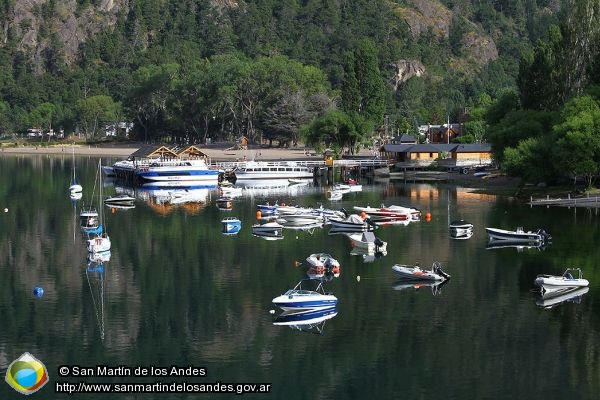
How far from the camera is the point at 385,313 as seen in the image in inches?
2532

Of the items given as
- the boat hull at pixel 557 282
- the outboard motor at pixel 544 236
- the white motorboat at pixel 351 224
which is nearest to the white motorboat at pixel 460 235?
the outboard motor at pixel 544 236

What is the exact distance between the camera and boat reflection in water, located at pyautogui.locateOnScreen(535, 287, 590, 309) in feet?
221

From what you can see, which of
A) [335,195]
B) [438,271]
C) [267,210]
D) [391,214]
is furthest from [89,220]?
[438,271]

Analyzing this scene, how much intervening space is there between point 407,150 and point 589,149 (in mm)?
62944

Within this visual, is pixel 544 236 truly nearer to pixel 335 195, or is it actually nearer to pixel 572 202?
pixel 572 202

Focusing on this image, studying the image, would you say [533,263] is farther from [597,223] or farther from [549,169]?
[549,169]

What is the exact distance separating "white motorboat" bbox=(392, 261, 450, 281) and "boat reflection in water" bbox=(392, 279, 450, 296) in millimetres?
276

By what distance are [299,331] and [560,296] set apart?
1894cm

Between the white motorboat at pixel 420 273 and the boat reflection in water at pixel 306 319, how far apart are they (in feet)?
35.9

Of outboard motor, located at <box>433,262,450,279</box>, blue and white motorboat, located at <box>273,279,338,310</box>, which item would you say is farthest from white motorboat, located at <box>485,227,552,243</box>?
blue and white motorboat, located at <box>273,279,338,310</box>

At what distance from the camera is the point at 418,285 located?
237ft

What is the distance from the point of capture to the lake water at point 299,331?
52781 mm

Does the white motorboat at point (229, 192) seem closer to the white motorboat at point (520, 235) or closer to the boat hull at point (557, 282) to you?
the white motorboat at point (520, 235)

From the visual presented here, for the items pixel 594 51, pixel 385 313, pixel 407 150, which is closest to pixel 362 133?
pixel 407 150
